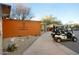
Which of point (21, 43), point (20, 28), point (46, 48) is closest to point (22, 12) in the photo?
A: point (20, 28)

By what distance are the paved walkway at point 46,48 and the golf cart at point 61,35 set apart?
53mm

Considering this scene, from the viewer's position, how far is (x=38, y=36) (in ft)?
16.6

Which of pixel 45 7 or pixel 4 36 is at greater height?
pixel 45 7

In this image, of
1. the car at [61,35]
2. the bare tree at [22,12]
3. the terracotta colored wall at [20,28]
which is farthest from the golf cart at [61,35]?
the bare tree at [22,12]

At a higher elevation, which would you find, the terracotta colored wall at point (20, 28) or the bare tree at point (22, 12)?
the bare tree at point (22, 12)

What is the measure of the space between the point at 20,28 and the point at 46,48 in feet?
1.28

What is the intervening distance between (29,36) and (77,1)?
27.5 inches

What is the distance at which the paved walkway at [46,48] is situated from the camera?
4.99m

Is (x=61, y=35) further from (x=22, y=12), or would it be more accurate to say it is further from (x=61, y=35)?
(x=22, y=12)

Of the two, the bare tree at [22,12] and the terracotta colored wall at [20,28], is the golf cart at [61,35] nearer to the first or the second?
the terracotta colored wall at [20,28]

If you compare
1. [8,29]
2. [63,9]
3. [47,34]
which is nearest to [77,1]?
[63,9]

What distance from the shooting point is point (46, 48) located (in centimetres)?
501

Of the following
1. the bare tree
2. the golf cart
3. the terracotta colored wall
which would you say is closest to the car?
the golf cart

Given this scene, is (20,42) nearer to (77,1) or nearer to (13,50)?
(13,50)
